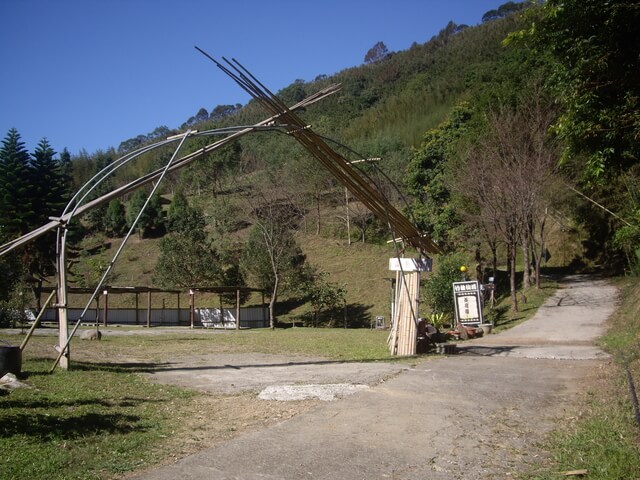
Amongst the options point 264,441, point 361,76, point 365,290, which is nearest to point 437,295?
point 365,290

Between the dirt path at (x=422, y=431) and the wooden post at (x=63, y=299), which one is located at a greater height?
the wooden post at (x=63, y=299)

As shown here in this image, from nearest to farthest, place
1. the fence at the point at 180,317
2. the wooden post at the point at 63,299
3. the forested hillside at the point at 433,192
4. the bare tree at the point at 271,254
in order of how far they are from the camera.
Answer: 1. the forested hillside at the point at 433,192
2. the wooden post at the point at 63,299
3. the bare tree at the point at 271,254
4. the fence at the point at 180,317

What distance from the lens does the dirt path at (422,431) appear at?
478 centimetres

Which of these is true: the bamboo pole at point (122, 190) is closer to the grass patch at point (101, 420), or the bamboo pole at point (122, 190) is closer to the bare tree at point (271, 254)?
the grass patch at point (101, 420)

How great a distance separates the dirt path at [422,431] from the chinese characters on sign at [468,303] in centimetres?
832

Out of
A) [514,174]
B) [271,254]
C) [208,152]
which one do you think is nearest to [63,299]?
[208,152]

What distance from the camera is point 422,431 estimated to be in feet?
19.7

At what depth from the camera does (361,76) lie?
100125 millimetres

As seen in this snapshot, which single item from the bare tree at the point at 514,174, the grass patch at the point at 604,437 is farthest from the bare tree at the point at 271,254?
the grass patch at the point at 604,437

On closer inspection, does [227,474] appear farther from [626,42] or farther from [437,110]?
[437,110]

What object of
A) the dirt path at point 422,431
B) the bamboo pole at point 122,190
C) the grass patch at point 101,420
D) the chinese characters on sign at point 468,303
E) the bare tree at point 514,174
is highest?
the bare tree at point 514,174

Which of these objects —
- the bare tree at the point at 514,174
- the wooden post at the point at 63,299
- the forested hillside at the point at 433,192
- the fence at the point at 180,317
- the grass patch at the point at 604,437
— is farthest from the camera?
the fence at the point at 180,317

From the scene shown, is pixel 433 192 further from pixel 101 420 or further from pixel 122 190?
pixel 101 420

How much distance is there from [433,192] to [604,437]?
3319cm
